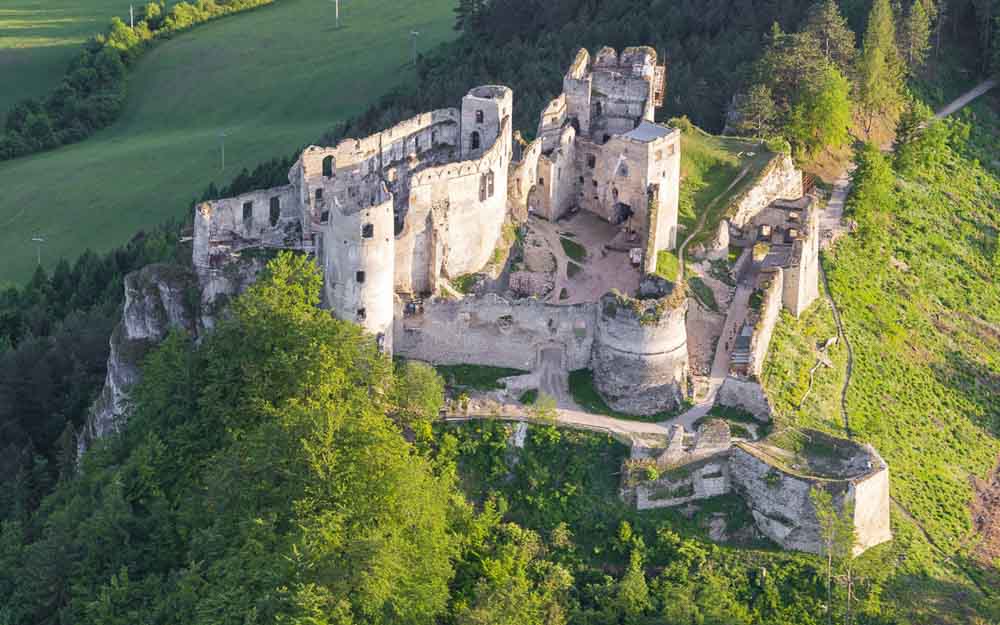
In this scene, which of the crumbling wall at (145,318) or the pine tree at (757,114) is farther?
the pine tree at (757,114)

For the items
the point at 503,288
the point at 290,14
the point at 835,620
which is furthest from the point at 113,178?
the point at 835,620

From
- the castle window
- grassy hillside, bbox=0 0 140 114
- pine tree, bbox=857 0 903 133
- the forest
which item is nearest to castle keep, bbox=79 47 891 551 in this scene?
the castle window

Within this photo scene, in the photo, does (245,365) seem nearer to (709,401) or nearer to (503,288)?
(503,288)

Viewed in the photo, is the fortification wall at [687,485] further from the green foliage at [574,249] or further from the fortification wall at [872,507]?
the green foliage at [574,249]

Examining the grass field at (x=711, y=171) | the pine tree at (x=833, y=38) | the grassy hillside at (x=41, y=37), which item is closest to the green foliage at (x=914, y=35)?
the pine tree at (x=833, y=38)

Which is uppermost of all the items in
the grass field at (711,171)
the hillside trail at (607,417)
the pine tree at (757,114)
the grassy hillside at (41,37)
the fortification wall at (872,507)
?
the pine tree at (757,114)
